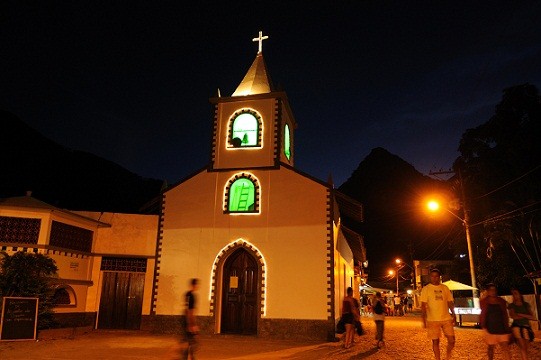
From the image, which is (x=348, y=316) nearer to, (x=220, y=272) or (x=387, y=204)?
(x=220, y=272)

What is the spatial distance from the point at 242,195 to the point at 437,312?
10.0m

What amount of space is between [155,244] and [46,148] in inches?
2081

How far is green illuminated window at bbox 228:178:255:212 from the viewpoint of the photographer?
58.5 ft

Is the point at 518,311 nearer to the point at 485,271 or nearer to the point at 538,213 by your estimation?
the point at 538,213

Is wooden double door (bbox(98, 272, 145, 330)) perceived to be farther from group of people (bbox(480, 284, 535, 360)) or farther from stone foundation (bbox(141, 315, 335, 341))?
group of people (bbox(480, 284, 535, 360))

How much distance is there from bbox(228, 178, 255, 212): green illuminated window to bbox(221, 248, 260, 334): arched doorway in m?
1.65

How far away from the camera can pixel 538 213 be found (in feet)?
80.4

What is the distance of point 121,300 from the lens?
1825 centimetres

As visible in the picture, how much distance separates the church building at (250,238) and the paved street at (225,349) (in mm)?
1025

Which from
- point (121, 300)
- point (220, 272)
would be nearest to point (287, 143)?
point (220, 272)

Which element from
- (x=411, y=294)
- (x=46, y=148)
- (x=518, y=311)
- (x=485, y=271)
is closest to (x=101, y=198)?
(x=46, y=148)

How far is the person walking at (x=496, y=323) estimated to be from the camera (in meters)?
9.20

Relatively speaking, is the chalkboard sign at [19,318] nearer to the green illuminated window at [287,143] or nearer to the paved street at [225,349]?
the paved street at [225,349]

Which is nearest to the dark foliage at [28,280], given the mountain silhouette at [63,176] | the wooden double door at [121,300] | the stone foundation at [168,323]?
the wooden double door at [121,300]
